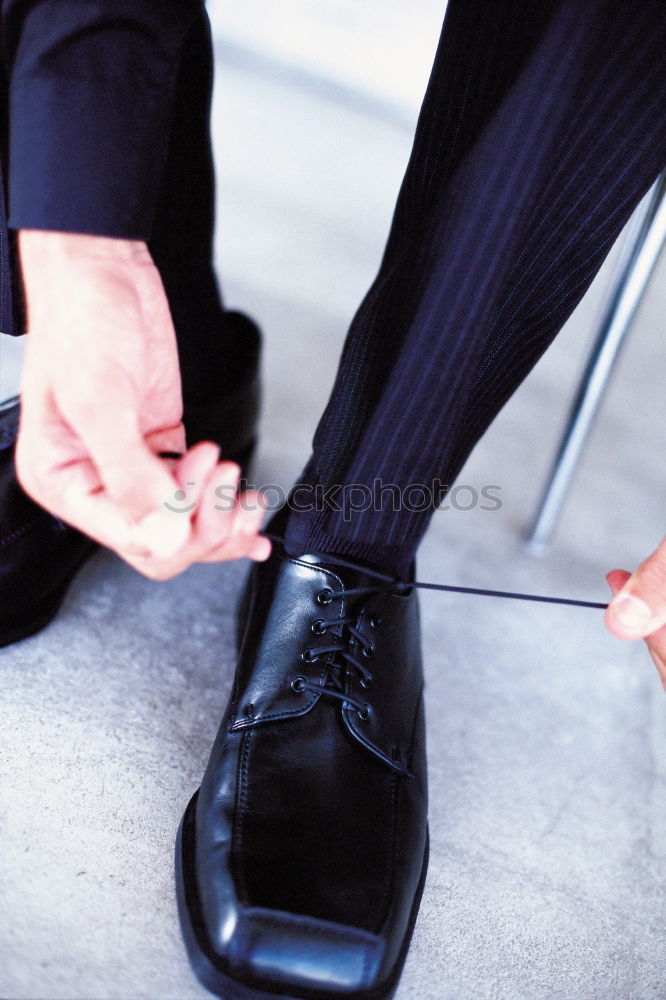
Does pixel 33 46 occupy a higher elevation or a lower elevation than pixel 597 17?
lower

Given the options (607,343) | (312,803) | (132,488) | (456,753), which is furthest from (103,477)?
(607,343)

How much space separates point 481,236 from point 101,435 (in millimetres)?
284

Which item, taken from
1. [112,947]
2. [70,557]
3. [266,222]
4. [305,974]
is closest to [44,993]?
[112,947]

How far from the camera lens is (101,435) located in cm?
47

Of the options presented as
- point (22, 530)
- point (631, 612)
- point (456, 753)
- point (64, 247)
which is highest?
point (64, 247)

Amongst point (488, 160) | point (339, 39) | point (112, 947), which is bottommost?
point (112, 947)

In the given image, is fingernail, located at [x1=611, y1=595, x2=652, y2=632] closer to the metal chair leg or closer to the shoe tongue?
the shoe tongue

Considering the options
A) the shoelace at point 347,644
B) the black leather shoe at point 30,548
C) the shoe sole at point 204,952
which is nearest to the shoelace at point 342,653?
the shoelace at point 347,644

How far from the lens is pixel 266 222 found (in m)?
1.47

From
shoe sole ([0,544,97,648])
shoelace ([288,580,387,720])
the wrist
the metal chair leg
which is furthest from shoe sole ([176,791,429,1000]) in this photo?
the metal chair leg

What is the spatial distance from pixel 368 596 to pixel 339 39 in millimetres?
2078

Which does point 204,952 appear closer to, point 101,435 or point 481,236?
point 101,435

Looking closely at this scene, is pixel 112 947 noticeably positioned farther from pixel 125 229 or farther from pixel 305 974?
pixel 125 229

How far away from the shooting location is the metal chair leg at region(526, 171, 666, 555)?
0.79 meters
